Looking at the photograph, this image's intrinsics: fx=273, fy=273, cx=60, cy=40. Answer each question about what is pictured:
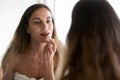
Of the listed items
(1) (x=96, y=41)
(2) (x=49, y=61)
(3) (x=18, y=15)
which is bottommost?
(2) (x=49, y=61)

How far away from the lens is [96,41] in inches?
32.5

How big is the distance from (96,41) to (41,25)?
2.61ft

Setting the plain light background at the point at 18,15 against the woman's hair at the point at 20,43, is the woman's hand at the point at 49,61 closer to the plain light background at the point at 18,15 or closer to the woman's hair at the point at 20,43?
the woman's hair at the point at 20,43

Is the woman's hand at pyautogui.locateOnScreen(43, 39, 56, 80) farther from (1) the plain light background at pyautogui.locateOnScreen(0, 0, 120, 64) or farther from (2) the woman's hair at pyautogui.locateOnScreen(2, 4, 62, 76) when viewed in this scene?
(1) the plain light background at pyautogui.locateOnScreen(0, 0, 120, 64)

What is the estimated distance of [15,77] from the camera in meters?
1.69

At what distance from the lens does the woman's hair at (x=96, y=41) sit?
0.82 metres

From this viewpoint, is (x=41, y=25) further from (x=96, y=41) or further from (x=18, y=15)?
(x=18, y=15)

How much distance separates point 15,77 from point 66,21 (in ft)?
2.90

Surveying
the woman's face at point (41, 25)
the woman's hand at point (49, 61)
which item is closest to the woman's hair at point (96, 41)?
the woman's hand at point (49, 61)

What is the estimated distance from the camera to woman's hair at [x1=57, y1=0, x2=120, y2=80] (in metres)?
0.82

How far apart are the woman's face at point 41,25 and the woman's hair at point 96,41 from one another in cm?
72

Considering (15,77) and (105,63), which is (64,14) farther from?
(105,63)

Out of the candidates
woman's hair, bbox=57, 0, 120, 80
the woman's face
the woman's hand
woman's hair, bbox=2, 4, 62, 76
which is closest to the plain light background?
woman's hair, bbox=2, 4, 62, 76

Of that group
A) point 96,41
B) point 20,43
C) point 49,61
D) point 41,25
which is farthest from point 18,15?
point 96,41
